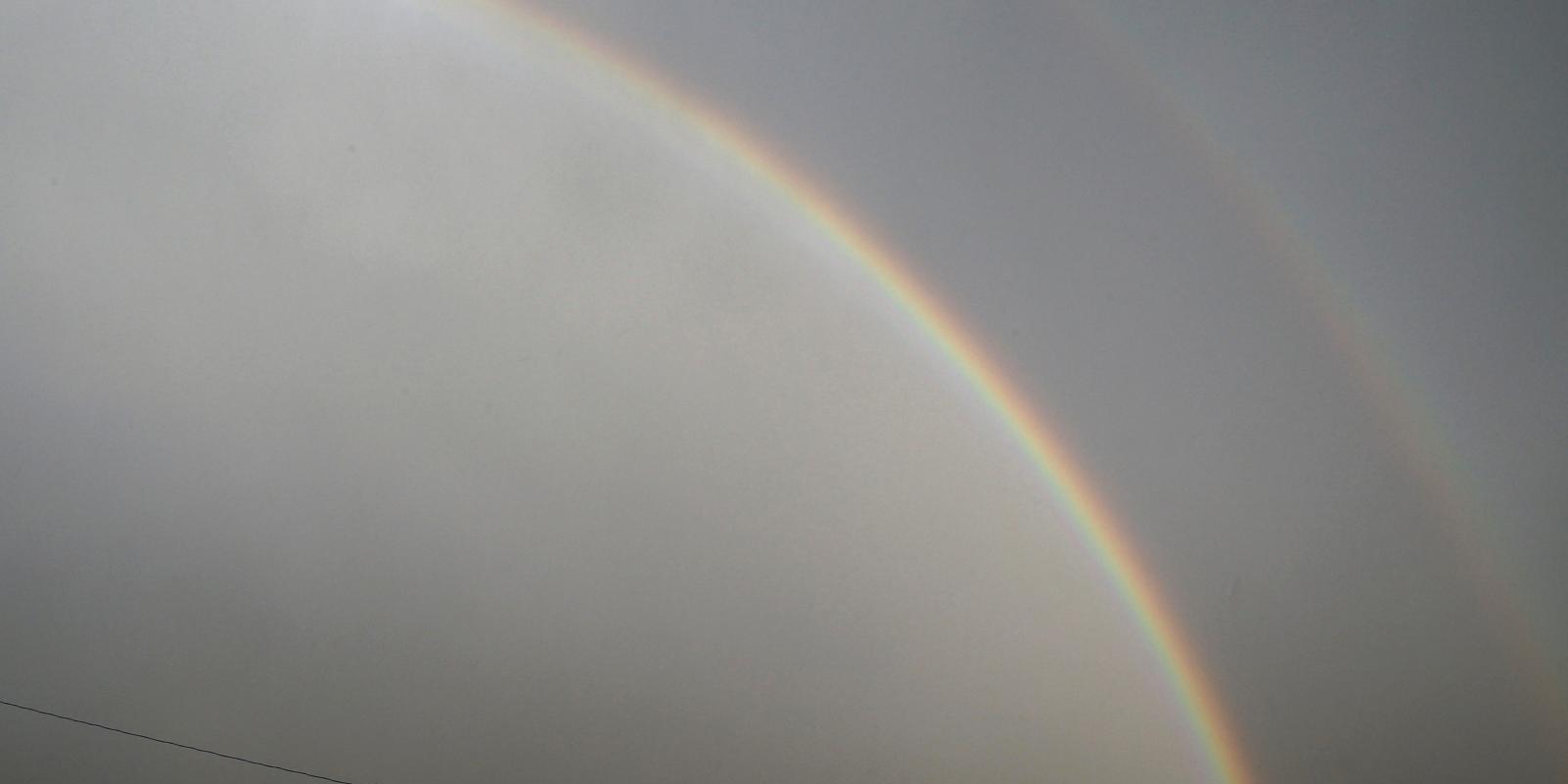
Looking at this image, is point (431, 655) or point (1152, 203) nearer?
point (1152, 203)

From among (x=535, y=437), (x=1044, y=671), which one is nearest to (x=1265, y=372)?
(x=1044, y=671)

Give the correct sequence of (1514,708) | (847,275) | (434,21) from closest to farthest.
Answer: (434,21)
(847,275)
(1514,708)

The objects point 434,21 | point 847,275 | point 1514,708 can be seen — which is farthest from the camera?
point 1514,708

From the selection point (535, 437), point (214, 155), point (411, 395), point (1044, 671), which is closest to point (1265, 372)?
point (1044, 671)

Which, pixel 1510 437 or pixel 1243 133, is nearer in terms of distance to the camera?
pixel 1243 133

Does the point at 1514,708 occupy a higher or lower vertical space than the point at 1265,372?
lower

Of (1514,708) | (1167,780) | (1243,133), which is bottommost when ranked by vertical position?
(1167,780)

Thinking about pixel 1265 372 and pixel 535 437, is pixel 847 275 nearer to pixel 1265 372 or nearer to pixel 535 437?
pixel 535 437

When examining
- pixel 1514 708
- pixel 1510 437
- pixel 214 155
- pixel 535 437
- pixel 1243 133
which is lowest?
pixel 1514 708

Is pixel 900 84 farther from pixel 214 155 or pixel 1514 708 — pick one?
pixel 1514 708
